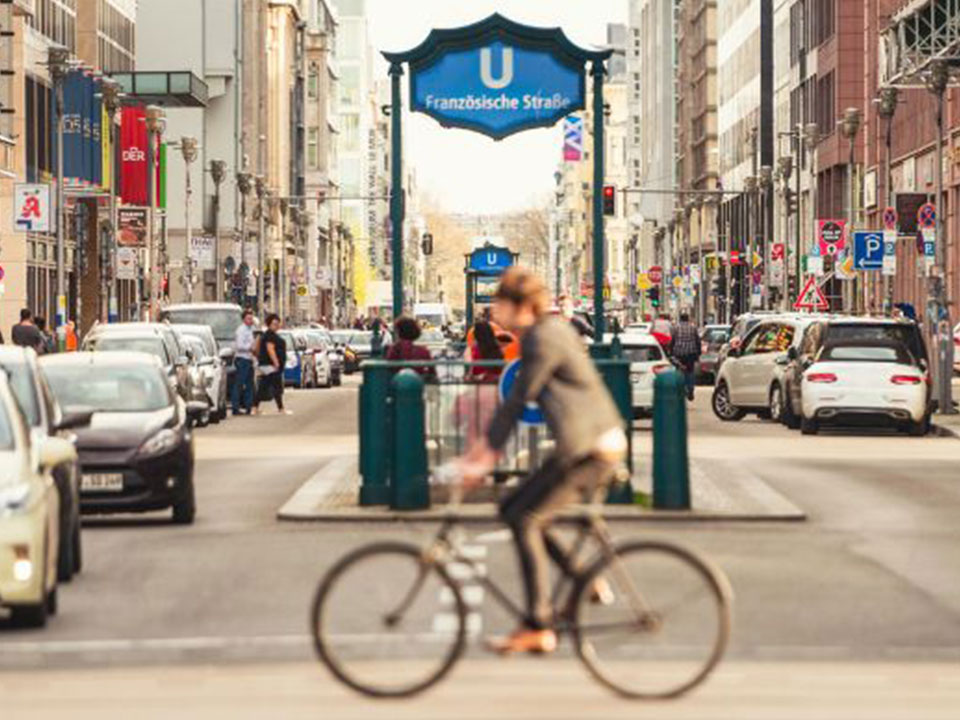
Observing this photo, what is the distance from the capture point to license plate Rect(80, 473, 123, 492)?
23.2 metres

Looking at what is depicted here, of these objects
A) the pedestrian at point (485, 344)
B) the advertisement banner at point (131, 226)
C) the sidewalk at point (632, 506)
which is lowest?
the sidewalk at point (632, 506)

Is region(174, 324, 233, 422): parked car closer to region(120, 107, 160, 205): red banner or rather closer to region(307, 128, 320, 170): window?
region(120, 107, 160, 205): red banner

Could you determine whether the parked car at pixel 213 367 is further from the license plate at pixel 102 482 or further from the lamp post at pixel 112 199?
the license plate at pixel 102 482

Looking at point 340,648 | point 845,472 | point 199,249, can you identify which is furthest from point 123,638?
point 199,249

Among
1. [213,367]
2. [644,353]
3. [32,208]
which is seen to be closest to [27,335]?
[32,208]

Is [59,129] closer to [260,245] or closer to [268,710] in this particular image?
[268,710]

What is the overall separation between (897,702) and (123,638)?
4.55 m

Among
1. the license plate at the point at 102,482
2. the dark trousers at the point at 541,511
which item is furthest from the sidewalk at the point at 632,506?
the dark trousers at the point at 541,511

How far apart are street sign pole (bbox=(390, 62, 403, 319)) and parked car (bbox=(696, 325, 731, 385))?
145ft

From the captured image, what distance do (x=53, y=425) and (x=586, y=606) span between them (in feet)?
25.1

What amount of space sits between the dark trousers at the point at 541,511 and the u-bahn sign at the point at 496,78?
14016mm

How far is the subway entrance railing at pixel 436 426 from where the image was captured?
23562 mm

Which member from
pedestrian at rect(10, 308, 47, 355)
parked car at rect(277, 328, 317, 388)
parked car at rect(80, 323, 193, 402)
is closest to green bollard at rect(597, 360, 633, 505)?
parked car at rect(80, 323, 193, 402)

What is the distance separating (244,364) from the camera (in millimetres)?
51875
